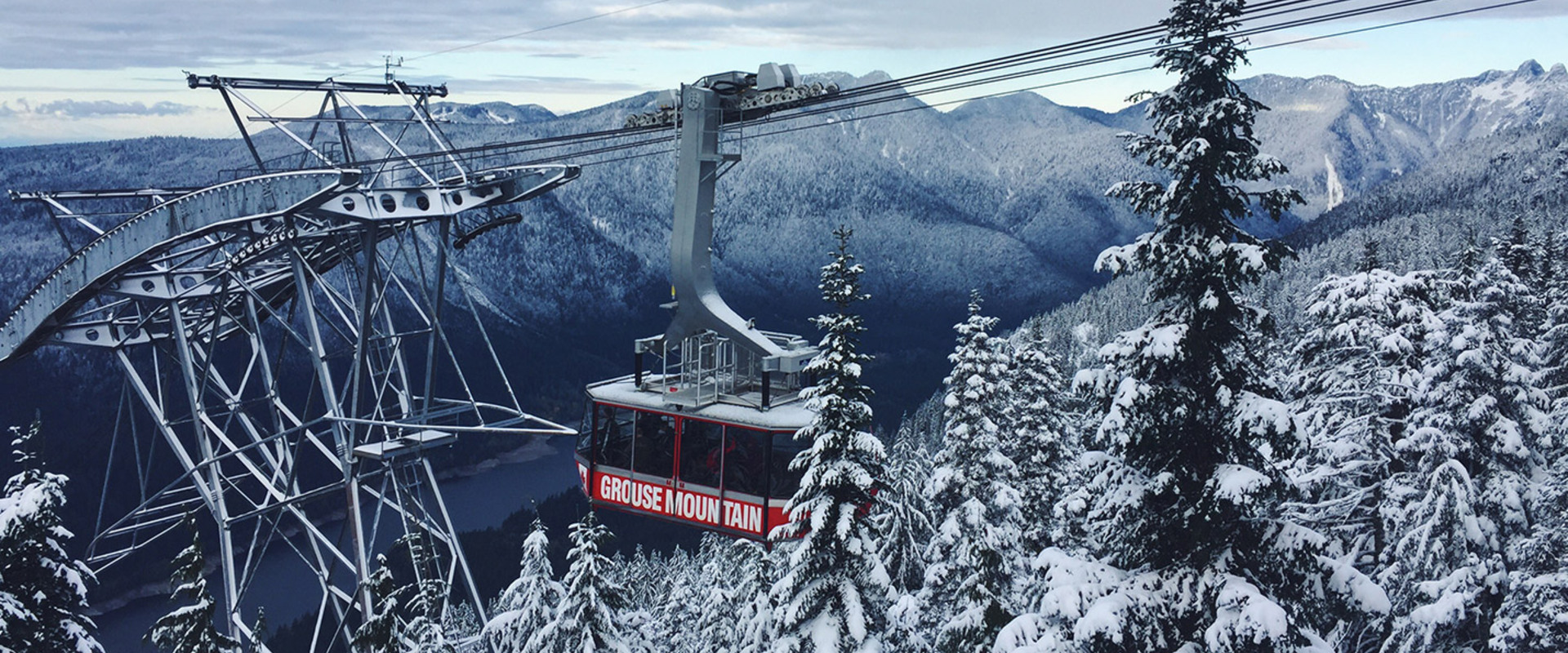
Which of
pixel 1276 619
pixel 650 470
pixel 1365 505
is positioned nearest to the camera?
pixel 1276 619

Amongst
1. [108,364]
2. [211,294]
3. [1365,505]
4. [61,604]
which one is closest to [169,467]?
[108,364]

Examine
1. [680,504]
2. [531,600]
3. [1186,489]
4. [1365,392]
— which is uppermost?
[1186,489]

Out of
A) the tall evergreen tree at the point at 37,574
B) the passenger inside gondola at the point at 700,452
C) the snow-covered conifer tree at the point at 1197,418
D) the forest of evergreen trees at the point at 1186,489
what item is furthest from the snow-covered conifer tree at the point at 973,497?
the tall evergreen tree at the point at 37,574

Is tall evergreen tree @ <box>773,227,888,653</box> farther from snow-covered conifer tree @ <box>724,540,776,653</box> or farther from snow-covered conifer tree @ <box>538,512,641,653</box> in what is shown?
snow-covered conifer tree @ <box>538,512,641,653</box>

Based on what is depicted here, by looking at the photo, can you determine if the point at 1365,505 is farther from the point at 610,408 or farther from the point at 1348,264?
the point at 1348,264

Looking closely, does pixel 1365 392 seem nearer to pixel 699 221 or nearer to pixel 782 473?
Answer: pixel 782 473

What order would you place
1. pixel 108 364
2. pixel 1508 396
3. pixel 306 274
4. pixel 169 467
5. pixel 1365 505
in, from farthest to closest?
1. pixel 108 364
2. pixel 169 467
3. pixel 306 274
4. pixel 1365 505
5. pixel 1508 396

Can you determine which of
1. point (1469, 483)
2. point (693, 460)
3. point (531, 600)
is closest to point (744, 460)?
point (693, 460)

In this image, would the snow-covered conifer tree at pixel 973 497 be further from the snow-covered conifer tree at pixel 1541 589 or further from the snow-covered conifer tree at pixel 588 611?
the snow-covered conifer tree at pixel 1541 589
